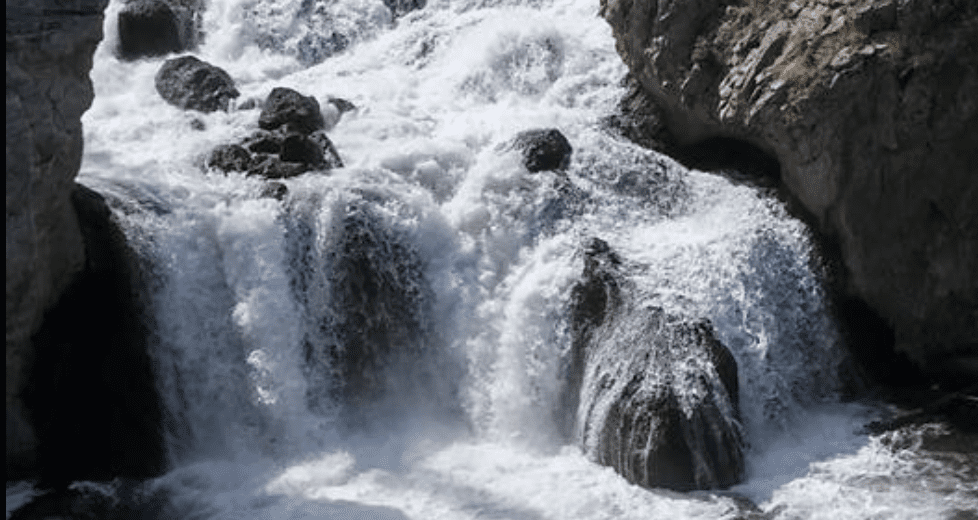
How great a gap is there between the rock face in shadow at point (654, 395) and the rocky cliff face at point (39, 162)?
5.45 meters

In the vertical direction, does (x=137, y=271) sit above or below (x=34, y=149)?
below

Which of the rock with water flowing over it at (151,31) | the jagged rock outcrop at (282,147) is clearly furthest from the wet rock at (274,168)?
the rock with water flowing over it at (151,31)

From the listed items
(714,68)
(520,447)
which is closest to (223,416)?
(520,447)

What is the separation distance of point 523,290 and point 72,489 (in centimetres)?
515

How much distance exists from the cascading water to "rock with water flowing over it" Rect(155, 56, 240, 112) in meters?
1.06

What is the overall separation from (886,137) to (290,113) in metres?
7.22

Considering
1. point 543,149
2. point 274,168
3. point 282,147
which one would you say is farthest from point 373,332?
point 543,149

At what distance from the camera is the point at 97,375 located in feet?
39.0

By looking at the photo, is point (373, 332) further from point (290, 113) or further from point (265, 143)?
point (290, 113)

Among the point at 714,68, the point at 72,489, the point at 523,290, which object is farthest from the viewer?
the point at 714,68

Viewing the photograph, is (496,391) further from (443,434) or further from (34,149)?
(34,149)

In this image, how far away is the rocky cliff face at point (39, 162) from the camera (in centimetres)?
1034

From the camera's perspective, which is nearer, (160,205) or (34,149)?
(34,149)

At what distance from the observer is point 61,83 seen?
11016 millimetres
